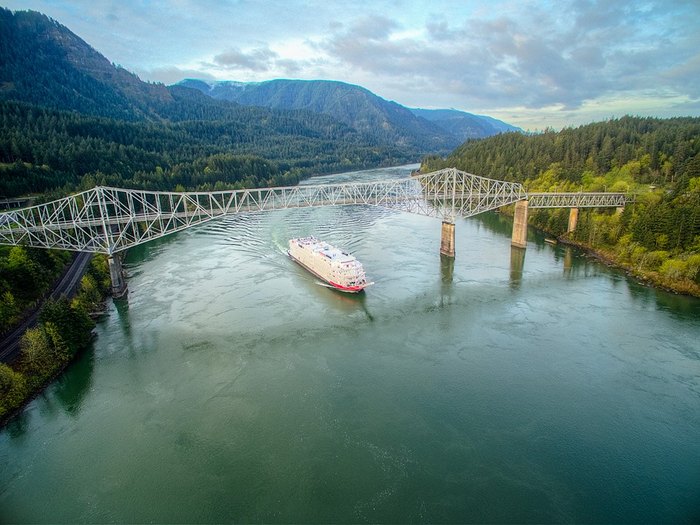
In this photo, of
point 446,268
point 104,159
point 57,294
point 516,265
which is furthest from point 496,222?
point 104,159

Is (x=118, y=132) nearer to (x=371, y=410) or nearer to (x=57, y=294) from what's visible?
(x=57, y=294)

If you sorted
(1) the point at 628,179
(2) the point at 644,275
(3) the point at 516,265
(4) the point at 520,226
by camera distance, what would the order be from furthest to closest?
(1) the point at 628,179 < (4) the point at 520,226 < (3) the point at 516,265 < (2) the point at 644,275

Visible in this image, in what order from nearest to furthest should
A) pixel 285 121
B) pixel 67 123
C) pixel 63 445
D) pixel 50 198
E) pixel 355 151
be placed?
pixel 63 445 → pixel 50 198 → pixel 67 123 → pixel 355 151 → pixel 285 121

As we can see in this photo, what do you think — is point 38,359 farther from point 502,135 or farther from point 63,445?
point 502,135

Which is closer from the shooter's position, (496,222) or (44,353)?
(44,353)

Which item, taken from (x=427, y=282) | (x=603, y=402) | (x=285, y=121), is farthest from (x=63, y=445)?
(x=285, y=121)

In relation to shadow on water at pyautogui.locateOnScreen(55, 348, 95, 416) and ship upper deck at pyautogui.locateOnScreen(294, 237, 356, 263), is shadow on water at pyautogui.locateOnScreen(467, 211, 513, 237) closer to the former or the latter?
ship upper deck at pyautogui.locateOnScreen(294, 237, 356, 263)

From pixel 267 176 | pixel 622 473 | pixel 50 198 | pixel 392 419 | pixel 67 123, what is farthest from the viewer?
pixel 267 176

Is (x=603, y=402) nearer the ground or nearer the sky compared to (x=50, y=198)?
nearer the ground
